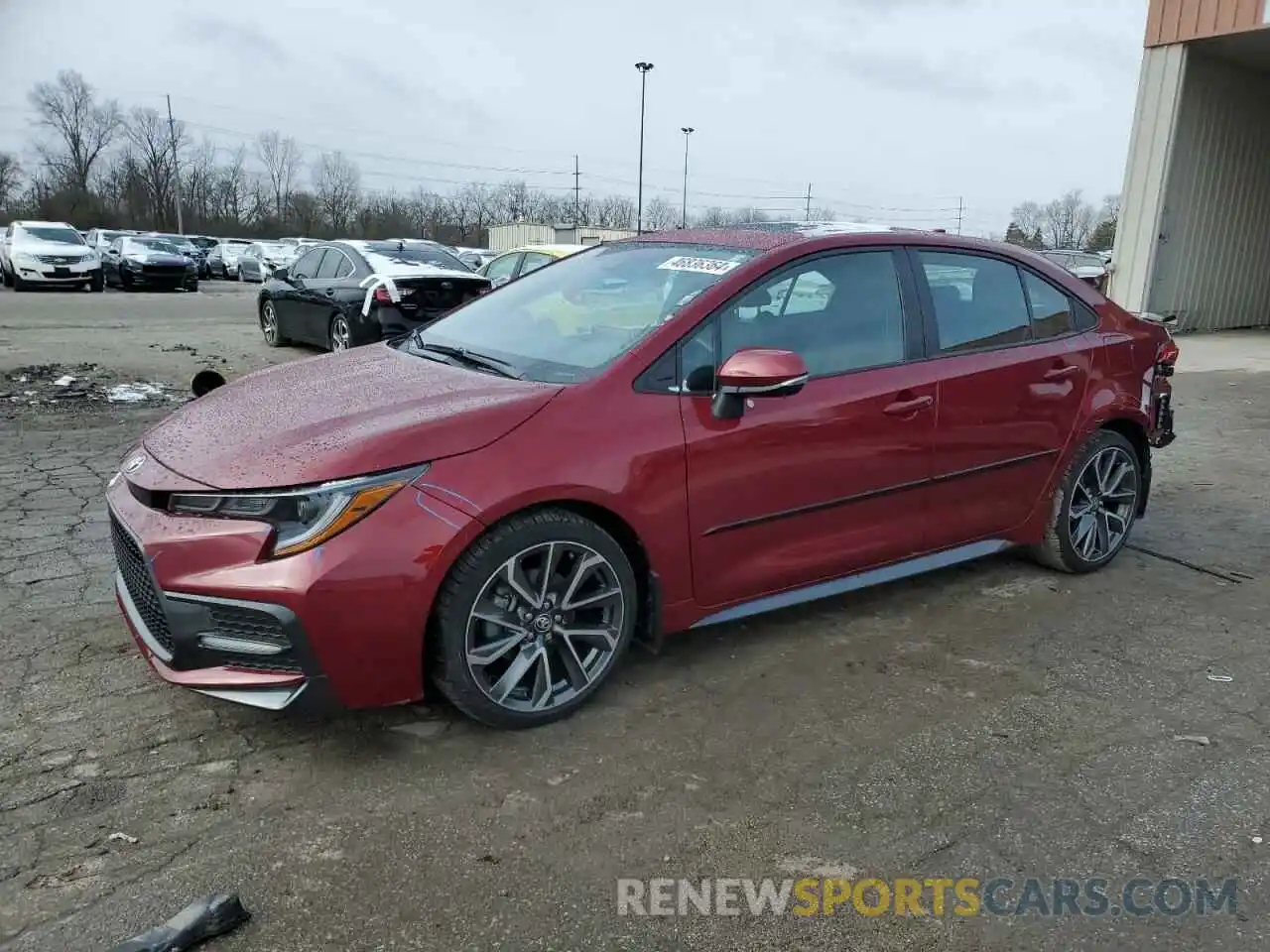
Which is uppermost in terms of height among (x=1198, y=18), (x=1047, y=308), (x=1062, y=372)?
(x=1198, y=18)

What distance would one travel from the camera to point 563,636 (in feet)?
10.0

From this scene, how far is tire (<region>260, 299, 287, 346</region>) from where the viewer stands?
39.8 ft

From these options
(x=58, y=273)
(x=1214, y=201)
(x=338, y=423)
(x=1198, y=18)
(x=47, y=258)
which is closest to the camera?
(x=338, y=423)

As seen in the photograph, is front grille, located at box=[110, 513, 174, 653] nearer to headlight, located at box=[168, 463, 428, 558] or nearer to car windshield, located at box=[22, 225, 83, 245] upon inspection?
headlight, located at box=[168, 463, 428, 558]

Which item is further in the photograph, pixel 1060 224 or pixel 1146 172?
pixel 1060 224

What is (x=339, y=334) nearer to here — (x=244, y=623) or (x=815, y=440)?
(x=815, y=440)

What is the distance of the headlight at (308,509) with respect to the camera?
8.64 ft

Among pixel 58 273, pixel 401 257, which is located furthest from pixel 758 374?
pixel 58 273

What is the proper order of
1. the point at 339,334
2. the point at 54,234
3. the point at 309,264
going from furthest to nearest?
the point at 54,234 → the point at 309,264 → the point at 339,334

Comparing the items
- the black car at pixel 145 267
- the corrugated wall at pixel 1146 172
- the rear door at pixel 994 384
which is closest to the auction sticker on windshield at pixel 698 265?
the rear door at pixel 994 384

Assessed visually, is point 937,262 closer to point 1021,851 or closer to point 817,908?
point 1021,851
